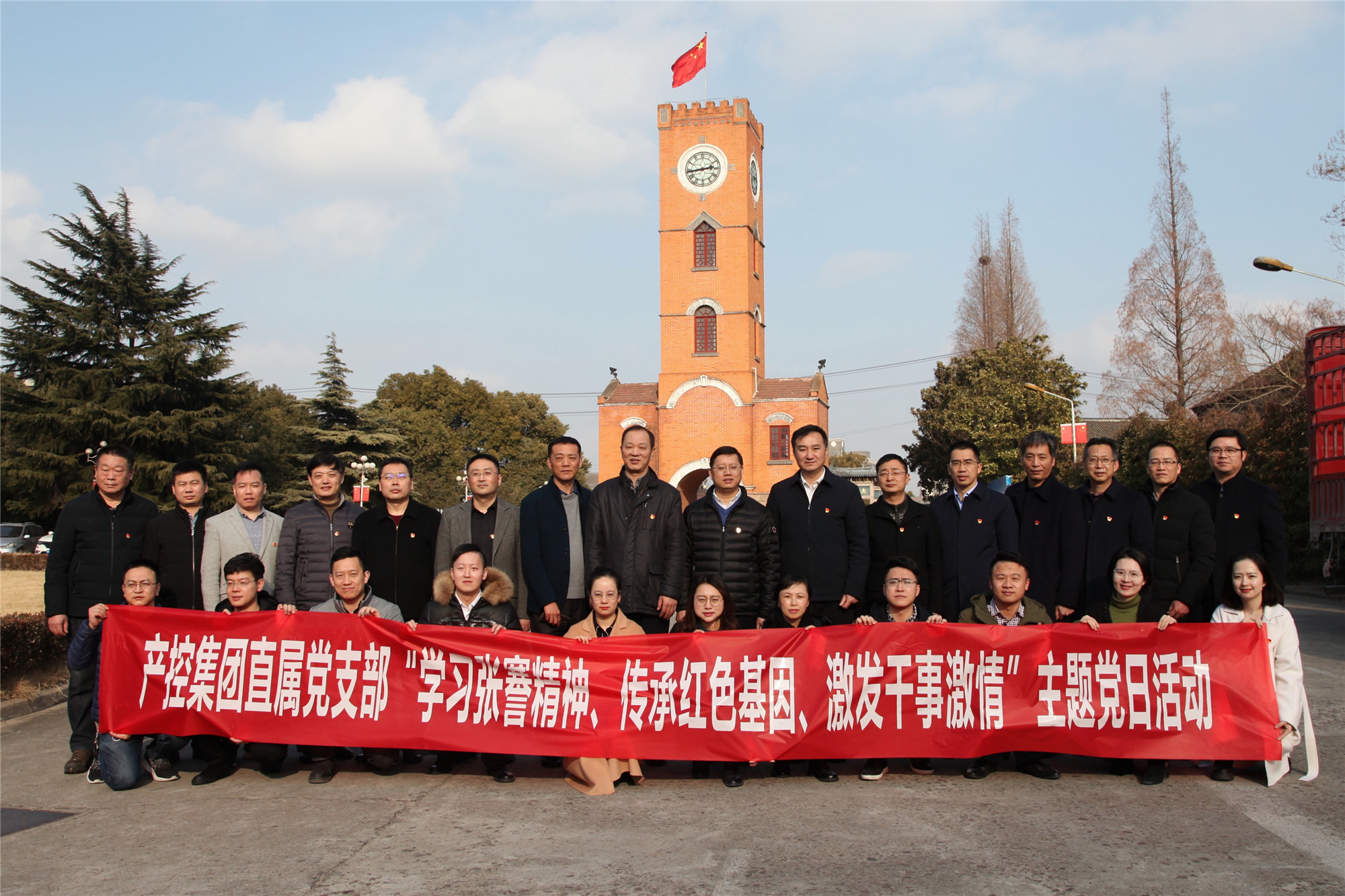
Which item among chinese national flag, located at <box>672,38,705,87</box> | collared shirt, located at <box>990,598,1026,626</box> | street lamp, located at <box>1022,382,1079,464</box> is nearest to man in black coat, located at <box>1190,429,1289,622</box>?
collared shirt, located at <box>990,598,1026,626</box>

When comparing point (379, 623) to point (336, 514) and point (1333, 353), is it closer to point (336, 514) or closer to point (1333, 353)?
point (336, 514)

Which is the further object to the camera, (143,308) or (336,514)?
(143,308)

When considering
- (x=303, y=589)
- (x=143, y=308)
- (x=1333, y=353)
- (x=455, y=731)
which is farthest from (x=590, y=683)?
(x=143, y=308)

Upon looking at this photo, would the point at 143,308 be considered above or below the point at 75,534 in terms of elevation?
above

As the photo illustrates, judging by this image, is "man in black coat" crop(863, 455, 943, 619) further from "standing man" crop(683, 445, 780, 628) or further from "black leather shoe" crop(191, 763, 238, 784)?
"black leather shoe" crop(191, 763, 238, 784)

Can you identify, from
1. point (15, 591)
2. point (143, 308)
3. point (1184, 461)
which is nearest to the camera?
point (15, 591)

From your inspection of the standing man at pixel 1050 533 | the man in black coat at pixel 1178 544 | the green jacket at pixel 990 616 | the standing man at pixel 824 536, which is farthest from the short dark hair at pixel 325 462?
the man in black coat at pixel 1178 544

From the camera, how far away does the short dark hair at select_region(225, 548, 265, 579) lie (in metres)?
5.94

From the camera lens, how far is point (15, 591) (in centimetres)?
1683

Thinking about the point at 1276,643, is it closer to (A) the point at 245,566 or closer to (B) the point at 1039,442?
(B) the point at 1039,442

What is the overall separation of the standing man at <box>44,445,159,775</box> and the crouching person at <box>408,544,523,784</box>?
214cm

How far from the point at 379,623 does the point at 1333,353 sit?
11.7 m

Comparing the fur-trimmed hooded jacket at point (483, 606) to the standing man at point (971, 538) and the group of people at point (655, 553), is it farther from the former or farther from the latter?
the standing man at point (971, 538)

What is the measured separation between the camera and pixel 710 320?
130ft
